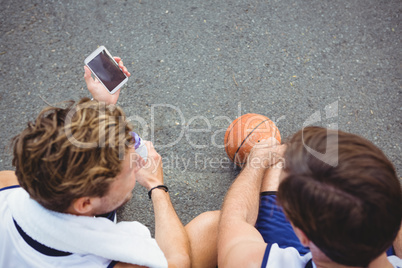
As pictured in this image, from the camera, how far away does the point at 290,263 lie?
1.50 metres

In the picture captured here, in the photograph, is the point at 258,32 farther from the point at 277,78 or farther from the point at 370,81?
the point at 370,81

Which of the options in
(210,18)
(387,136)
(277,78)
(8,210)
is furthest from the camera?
(210,18)

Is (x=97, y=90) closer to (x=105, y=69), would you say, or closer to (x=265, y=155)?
(x=105, y=69)

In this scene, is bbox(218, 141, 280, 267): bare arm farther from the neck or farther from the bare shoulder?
the bare shoulder

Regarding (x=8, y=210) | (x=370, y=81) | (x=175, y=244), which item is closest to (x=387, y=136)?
(x=370, y=81)

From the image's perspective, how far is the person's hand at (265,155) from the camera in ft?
7.56

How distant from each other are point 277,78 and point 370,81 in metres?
0.98

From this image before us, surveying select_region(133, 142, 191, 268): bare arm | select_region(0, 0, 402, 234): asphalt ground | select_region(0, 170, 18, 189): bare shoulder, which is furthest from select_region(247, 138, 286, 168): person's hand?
select_region(0, 170, 18, 189): bare shoulder

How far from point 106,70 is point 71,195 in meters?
1.26

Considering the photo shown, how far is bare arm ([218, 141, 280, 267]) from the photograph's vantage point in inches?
63.1

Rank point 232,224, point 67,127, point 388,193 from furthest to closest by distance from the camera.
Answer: point 232,224
point 67,127
point 388,193

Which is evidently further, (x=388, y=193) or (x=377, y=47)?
(x=377, y=47)

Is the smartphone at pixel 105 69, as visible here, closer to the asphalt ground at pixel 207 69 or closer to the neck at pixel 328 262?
the asphalt ground at pixel 207 69

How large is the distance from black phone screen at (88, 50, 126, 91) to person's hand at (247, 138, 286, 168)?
120cm
